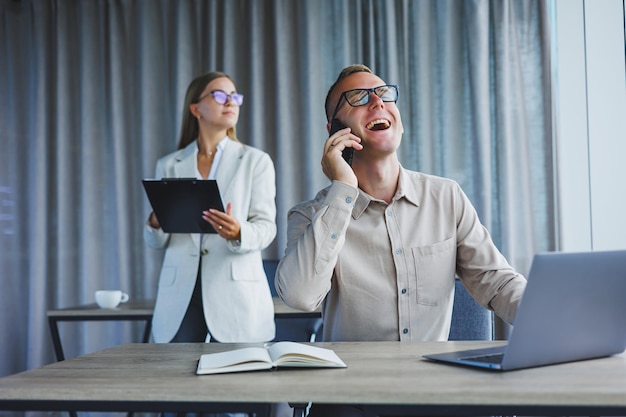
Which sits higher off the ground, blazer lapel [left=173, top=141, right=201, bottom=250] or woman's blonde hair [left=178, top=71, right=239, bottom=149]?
woman's blonde hair [left=178, top=71, right=239, bottom=149]

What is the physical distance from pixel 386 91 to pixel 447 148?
7.50 feet

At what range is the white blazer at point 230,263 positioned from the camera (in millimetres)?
2746

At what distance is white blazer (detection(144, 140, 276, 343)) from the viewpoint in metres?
2.75

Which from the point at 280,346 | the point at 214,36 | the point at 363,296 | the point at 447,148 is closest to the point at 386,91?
the point at 363,296

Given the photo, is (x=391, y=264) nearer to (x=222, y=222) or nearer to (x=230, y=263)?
(x=222, y=222)

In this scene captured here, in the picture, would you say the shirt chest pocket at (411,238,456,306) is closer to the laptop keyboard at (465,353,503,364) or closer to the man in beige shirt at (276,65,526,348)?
the man in beige shirt at (276,65,526,348)

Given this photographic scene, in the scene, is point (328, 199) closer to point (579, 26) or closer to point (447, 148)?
point (447, 148)

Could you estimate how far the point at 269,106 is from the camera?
419cm

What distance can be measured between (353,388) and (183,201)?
1.67 metres

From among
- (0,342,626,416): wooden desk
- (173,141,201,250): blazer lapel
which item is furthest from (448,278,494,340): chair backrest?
(173,141,201,250): blazer lapel

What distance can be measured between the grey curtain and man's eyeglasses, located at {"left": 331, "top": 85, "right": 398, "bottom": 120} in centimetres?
221

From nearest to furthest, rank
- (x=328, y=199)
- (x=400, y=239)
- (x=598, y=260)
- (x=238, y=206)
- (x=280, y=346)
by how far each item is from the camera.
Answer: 1. (x=598, y=260)
2. (x=280, y=346)
3. (x=328, y=199)
4. (x=400, y=239)
5. (x=238, y=206)

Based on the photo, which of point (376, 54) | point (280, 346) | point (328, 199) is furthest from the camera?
point (376, 54)

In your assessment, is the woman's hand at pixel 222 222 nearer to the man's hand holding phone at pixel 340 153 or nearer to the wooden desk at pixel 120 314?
the wooden desk at pixel 120 314
